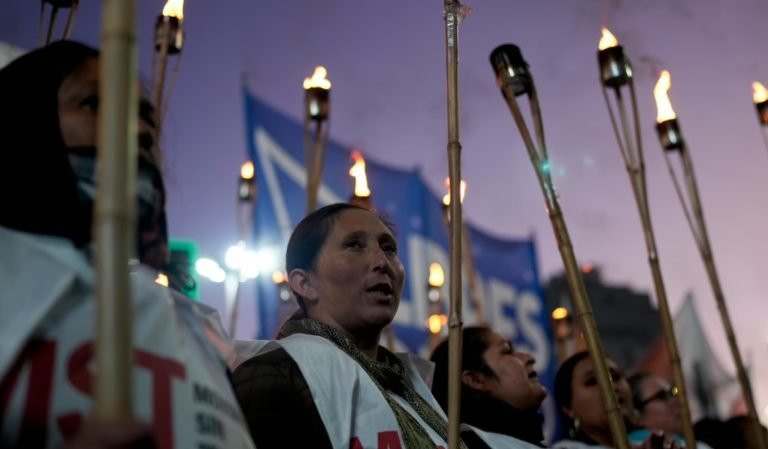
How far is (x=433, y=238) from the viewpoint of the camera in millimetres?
10781

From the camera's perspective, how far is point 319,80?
3.98 meters

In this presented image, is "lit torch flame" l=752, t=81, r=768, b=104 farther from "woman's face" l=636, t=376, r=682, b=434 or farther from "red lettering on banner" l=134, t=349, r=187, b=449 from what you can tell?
"red lettering on banner" l=134, t=349, r=187, b=449

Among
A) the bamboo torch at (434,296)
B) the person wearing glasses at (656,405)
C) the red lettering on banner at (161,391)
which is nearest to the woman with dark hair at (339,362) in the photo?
the red lettering on banner at (161,391)

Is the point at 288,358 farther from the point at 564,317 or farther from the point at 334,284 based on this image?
the point at 564,317

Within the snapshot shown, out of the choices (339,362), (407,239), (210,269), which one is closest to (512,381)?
(339,362)

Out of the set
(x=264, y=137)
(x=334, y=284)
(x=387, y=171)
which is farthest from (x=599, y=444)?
(x=387, y=171)

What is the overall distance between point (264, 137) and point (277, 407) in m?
7.25

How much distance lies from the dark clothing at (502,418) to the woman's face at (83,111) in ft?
7.09

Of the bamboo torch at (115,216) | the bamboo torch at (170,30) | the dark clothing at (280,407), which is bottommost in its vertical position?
the dark clothing at (280,407)

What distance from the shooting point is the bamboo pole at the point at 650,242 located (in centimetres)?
262

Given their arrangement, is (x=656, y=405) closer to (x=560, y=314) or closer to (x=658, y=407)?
(x=658, y=407)

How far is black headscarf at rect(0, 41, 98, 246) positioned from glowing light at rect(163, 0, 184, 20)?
1830mm

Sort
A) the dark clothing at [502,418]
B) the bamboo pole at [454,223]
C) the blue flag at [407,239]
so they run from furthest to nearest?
the blue flag at [407,239] < the dark clothing at [502,418] < the bamboo pole at [454,223]

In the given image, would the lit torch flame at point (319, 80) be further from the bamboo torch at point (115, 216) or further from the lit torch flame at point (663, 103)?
the bamboo torch at point (115, 216)
